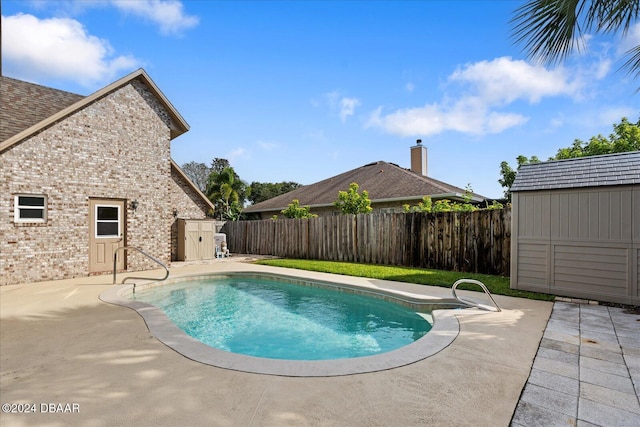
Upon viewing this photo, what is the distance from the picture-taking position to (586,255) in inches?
237

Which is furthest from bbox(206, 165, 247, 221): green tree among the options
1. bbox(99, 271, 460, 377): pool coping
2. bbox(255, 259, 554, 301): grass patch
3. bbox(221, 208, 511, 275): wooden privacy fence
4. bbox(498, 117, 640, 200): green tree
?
bbox(99, 271, 460, 377): pool coping

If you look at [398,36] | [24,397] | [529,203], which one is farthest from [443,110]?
[24,397]

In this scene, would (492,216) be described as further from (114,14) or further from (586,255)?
(114,14)

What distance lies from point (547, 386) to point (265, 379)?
2.41m

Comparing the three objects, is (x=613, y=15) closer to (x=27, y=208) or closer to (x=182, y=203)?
(x=27, y=208)

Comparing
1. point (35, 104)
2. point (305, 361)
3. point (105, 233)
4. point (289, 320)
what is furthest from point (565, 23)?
point (35, 104)

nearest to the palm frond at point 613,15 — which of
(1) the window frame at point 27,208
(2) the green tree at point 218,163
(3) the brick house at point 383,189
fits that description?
(3) the brick house at point 383,189

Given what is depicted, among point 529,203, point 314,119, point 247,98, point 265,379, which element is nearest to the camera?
point 265,379

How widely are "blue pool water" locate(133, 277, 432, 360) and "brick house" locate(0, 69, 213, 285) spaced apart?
2885mm

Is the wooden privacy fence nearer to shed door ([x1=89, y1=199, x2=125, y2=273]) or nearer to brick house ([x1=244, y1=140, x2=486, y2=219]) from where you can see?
brick house ([x1=244, y1=140, x2=486, y2=219])

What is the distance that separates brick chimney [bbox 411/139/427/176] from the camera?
67.5 ft

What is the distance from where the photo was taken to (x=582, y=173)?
247 inches

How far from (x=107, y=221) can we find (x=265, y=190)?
3388 centimetres

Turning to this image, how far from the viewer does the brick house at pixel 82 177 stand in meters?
8.27
